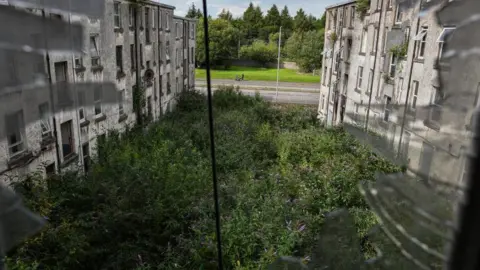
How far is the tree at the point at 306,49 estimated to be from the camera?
7476 mm

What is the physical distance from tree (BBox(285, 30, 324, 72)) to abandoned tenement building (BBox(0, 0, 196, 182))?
2364 mm

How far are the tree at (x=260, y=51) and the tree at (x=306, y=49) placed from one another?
45 cm

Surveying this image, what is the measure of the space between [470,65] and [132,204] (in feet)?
9.92

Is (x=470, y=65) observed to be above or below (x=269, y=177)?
above

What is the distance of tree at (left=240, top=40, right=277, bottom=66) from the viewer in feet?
26.5

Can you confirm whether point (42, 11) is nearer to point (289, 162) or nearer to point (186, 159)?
point (186, 159)

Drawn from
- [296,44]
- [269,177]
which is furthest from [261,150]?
[296,44]

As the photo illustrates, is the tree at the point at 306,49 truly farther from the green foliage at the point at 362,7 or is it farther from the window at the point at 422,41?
the window at the point at 422,41

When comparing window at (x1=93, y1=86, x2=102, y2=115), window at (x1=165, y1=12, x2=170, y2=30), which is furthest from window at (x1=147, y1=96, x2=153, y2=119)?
window at (x1=93, y1=86, x2=102, y2=115)

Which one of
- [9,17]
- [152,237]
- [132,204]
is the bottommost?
[152,237]

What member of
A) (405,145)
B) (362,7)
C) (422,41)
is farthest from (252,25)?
(405,145)

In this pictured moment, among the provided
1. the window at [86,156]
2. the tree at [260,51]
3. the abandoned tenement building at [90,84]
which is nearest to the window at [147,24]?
the abandoned tenement building at [90,84]

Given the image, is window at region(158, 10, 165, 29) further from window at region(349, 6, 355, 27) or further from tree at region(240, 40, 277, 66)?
window at region(349, 6, 355, 27)

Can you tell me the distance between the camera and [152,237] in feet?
9.29
